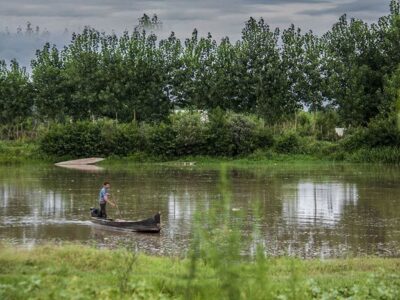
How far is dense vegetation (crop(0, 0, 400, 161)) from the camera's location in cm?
5578

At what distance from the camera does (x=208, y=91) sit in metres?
63.5

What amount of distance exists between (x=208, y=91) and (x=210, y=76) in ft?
4.87

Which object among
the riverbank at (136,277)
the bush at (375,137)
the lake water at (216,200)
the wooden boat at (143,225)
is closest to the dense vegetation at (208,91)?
the bush at (375,137)

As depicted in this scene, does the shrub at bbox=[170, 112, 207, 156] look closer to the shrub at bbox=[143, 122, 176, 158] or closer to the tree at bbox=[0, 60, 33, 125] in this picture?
the shrub at bbox=[143, 122, 176, 158]

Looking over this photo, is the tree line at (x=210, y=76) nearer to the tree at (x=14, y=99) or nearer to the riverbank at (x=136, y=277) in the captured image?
the tree at (x=14, y=99)

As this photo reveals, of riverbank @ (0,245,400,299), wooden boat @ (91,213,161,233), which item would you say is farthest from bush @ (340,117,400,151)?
riverbank @ (0,245,400,299)

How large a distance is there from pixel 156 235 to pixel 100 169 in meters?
29.0

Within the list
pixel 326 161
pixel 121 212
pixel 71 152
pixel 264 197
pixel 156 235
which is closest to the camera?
pixel 156 235

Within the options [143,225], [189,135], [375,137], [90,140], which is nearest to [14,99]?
[90,140]

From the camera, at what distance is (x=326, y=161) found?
53031mm

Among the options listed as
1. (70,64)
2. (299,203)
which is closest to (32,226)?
(299,203)

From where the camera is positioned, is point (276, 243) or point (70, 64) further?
point (70, 64)

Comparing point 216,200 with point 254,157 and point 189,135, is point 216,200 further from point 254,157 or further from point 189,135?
point 189,135

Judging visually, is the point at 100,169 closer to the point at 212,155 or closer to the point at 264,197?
the point at 212,155
